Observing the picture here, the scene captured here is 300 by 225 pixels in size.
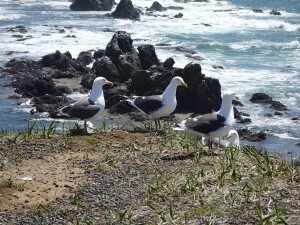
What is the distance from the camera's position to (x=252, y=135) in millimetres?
28781

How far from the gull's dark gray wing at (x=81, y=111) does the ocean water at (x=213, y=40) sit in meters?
12.8

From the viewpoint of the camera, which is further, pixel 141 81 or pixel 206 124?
pixel 141 81

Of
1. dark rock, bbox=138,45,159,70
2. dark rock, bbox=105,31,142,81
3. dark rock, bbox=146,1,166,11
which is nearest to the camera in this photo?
dark rock, bbox=105,31,142,81

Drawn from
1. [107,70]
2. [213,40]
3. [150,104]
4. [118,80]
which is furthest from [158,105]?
[213,40]

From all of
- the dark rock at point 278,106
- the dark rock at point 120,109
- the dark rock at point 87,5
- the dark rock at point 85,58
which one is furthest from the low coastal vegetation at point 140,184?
the dark rock at point 87,5

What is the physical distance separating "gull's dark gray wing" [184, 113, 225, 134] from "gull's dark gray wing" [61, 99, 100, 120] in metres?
2.83

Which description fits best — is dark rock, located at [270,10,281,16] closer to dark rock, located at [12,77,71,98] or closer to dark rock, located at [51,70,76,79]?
dark rock, located at [51,70,76,79]

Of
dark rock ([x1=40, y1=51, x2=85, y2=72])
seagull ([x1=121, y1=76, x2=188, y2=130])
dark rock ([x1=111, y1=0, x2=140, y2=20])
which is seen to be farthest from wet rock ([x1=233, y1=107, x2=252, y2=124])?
dark rock ([x1=111, y1=0, x2=140, y2=20])

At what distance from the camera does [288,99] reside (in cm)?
3597

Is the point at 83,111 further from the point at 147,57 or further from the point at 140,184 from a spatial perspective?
the point at 147,57

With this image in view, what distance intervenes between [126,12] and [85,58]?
24358 mm

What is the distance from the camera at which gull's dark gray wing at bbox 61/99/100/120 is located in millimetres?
15644

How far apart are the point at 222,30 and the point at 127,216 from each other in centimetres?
5345

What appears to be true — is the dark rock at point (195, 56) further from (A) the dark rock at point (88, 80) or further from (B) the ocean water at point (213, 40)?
(A) the dark rock at point (88, 80)
